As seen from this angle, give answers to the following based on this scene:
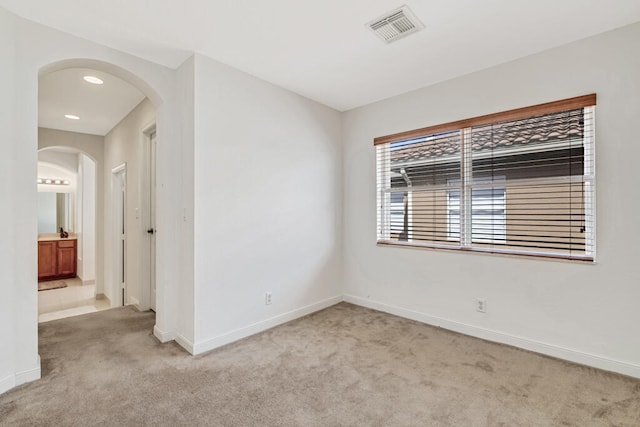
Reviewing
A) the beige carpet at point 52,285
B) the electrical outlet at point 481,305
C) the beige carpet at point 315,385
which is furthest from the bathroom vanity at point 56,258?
the electrical outlet at point 481,305

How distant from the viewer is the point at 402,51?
8.79ft

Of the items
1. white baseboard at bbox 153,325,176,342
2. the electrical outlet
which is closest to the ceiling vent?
the electrical outlet

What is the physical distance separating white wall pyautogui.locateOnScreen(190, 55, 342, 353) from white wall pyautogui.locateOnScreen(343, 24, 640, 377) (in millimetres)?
886

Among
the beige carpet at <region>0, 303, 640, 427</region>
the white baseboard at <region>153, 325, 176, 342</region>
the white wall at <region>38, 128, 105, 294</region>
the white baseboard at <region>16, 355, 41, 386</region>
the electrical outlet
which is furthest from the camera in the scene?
the white wall at <region>38, 128, 105, 294</region>

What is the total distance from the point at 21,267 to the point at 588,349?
4345 mm

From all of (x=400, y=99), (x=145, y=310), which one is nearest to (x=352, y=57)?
Result: (x=400, y=99)

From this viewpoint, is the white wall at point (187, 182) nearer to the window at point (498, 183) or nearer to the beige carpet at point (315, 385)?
the beige carpet at point (315, 385)

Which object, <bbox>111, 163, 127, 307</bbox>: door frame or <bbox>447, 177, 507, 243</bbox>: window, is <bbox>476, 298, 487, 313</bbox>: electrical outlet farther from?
<bbox>111, 163, 127, 307</bbox>: door frame

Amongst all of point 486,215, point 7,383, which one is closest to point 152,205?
point 7,383

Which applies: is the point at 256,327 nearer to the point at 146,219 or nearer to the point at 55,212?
the point at 146,219

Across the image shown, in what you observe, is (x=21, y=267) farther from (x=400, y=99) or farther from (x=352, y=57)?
(x=400, y=99)

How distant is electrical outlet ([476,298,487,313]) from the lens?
2.98 meters

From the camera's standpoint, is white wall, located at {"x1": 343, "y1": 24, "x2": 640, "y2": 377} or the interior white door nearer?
white wall, located at {"x1": 343, "y1": 24, "x2": 640, "y2": 377}

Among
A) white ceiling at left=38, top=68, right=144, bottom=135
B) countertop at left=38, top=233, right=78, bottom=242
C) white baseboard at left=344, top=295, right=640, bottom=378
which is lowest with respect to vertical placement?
white baseboard at left=344, top=295, right=640, bottom=378
